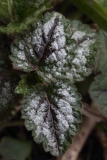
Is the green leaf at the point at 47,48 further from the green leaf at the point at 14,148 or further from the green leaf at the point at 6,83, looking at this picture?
the green leaf at the point at 14,148

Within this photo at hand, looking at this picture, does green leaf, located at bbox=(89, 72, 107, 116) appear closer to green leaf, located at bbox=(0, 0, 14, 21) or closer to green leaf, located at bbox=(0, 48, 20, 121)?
green leaf, located at bbox=(0, 48, 20, 121)

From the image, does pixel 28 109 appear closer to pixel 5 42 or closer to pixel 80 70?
pixel 80 70

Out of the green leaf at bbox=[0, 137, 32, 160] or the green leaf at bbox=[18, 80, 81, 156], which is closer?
the green leaf at bbox=[18, 80, 81, 156]

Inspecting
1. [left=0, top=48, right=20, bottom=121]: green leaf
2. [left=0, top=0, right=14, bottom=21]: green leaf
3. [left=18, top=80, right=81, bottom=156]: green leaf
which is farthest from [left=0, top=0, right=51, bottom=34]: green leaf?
[left=18, top=80, right=81, bottom=156]: green leaf

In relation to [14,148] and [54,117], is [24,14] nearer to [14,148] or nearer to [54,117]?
[54,117]

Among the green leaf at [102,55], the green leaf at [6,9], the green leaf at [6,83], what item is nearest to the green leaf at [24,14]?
the green leaf at [6,9]

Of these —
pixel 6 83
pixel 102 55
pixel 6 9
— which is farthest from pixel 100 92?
pixel 6 9

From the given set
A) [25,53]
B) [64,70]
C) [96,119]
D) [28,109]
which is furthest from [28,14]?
[96,119]
